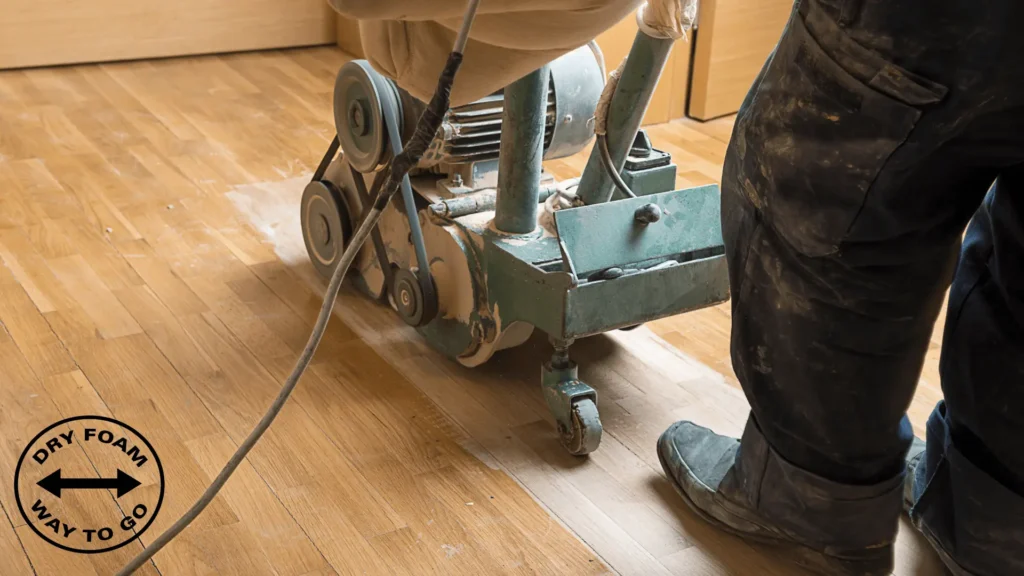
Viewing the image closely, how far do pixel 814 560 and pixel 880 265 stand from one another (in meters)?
0.39

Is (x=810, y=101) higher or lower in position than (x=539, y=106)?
higher

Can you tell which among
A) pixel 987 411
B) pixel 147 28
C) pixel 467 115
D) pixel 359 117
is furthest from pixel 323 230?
pixel 147 28

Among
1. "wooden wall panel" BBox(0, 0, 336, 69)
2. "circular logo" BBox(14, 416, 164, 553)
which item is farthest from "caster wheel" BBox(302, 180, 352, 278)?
"wooden wall panel" BBox(0, 0, 336, 69)

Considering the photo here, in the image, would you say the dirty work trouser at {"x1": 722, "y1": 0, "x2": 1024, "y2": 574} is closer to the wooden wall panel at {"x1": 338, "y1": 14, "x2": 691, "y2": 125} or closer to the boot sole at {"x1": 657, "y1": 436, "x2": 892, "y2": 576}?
the boot sole at {"x1": 657, "y1": 436, "x2": 892, "y2": 576}

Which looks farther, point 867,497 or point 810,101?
point 867,497

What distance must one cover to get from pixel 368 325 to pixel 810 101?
102 cm

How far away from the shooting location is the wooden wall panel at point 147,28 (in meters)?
3.12

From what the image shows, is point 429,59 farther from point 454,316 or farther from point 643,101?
point 454,316

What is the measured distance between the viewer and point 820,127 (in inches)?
37.4

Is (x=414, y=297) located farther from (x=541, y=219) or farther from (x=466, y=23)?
(x=466, y=23)

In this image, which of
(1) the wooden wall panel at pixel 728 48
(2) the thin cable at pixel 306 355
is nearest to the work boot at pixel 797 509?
(2) the thin cable at pixel 306 355

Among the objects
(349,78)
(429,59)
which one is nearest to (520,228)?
(349,78)

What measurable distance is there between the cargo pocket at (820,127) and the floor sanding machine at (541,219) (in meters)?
0.31

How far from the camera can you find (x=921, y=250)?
3.27ft
